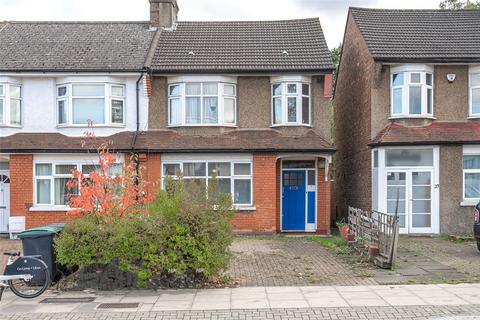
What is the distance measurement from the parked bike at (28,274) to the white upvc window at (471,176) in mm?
14047

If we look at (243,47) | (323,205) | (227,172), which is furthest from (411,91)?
(227,172)

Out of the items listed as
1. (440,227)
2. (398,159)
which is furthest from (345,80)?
(440,227)

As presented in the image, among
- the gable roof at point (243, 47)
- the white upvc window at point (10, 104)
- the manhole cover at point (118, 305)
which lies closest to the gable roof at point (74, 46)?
the white upvc window at point (10, 104)

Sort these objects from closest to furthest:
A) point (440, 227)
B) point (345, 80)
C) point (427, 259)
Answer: point (427, 259), point (440, 227), point (345, 80)

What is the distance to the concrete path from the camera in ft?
27.5

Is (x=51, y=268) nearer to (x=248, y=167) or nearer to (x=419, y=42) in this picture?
(x=248, y=167)

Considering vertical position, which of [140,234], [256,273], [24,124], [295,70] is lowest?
[256,273]

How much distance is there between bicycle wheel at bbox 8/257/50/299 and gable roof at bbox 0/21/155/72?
10284mm

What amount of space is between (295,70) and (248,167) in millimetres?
3813

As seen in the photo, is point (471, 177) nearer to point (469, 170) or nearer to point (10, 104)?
point (469, 170)

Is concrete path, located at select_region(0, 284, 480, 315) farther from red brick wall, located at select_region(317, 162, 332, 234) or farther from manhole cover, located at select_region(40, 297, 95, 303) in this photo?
red brick wall, located at select_region(317, 162, 332, 234)

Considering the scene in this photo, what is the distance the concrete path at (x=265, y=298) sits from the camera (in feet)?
27.5

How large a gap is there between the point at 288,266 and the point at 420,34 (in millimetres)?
11893

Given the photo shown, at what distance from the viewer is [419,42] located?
19.1 m
